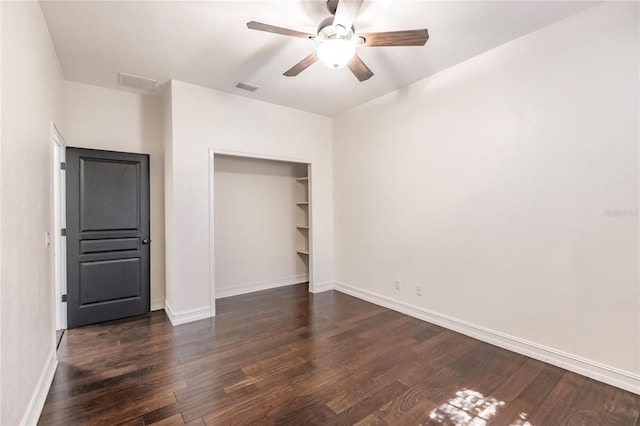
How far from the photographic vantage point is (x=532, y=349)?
8.55ft

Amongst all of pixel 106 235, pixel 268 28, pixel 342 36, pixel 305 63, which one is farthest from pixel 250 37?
pixel 106 235

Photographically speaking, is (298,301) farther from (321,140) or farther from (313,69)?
(313,69)

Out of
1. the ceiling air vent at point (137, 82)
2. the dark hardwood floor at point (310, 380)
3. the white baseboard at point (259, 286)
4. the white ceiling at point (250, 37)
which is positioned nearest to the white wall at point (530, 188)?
the white ceiling at point (250, 37)

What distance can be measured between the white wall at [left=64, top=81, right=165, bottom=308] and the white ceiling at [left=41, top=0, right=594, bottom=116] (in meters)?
0.22

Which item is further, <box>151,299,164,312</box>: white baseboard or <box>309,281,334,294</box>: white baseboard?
<box>309,281,334,294</box>: white baseboard

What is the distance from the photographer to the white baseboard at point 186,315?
3416mm

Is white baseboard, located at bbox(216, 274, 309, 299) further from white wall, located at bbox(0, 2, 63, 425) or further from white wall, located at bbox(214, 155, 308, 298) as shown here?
white wall, located at bbox(0, 2, 63, 425)

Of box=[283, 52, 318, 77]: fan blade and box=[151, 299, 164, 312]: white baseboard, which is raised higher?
box=[283, 52, 318, 77]: fan blade

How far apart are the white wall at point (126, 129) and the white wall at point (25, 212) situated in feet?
3.50

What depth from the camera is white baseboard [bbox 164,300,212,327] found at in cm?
342

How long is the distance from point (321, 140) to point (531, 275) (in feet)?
11.0

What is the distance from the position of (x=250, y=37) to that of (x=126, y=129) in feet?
7.36

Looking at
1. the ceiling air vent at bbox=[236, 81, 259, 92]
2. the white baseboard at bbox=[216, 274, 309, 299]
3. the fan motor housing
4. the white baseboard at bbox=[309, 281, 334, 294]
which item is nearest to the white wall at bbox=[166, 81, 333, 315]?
the ceiling air vent at bbox=[236, 81, 259, 92]

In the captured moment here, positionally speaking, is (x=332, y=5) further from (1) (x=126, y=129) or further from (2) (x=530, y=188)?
(1) (x=126, y=129)
